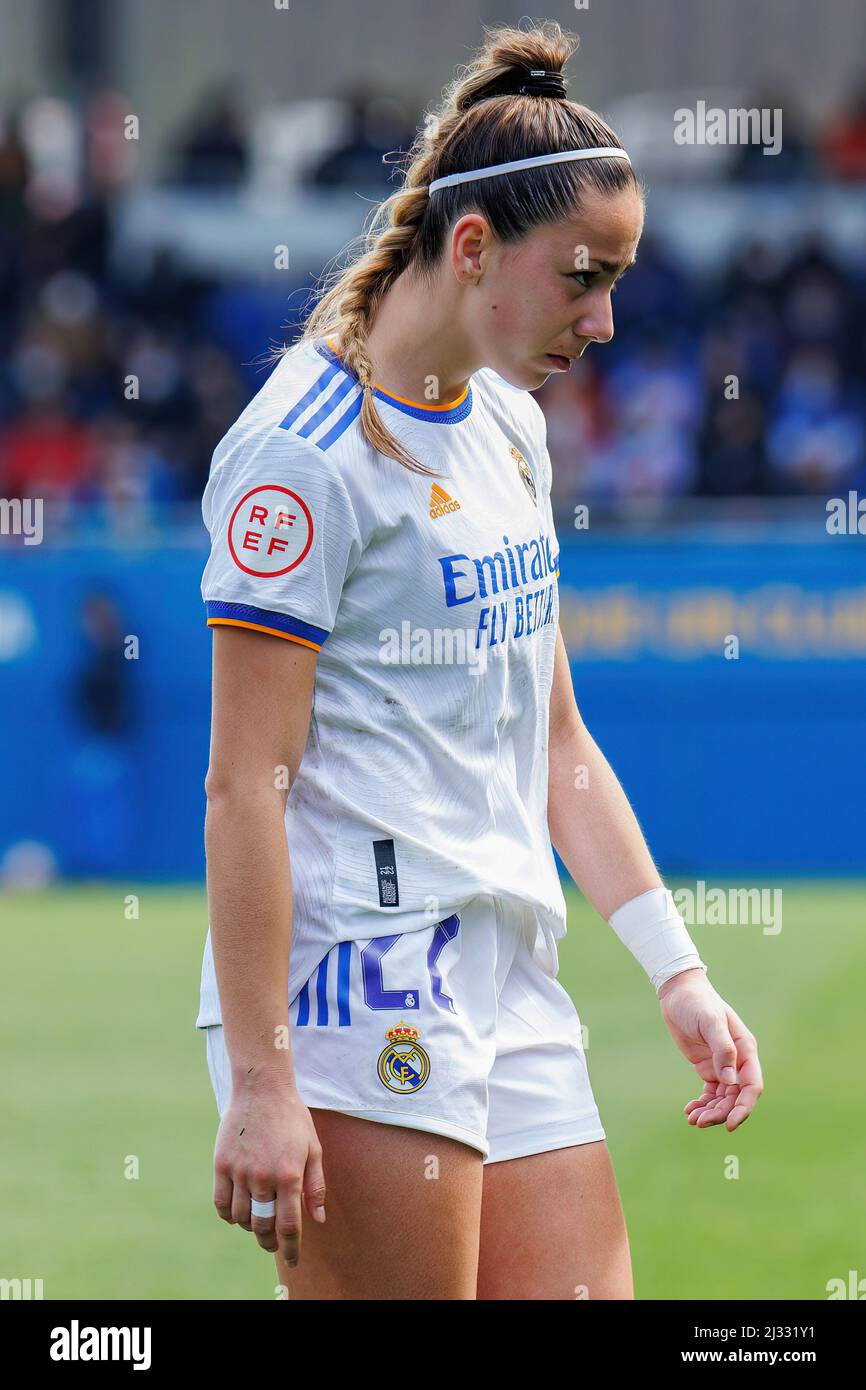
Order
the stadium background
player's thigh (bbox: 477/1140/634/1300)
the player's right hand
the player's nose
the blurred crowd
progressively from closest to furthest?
the player's right hand < the player's nose < player's thigh (bbox: 477/1140/634/1300) < the stadium background < the blurred crowd

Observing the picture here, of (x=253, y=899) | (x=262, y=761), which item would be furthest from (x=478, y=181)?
(x=253, y=899)

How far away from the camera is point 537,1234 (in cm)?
262

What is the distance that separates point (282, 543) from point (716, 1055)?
3.19ft

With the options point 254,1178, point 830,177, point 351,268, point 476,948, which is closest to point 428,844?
point 476,948

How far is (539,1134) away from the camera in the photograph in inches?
103

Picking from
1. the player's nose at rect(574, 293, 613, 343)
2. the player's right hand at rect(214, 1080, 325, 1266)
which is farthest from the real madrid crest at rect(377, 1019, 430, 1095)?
the player's nose at rect(574, 293, 613, 343)

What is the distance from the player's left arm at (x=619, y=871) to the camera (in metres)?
2.72

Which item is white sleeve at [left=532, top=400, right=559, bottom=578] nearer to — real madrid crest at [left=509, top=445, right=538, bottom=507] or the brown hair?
real madrid crest at [left=509, top=445, right=538, bottom=507]

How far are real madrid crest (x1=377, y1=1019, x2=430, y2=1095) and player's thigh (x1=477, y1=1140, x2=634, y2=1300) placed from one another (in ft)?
0.98

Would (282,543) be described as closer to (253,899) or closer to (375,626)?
(375,626)

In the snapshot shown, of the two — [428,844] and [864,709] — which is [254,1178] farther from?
[864,709]

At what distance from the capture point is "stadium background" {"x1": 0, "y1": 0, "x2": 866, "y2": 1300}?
5.66 meters

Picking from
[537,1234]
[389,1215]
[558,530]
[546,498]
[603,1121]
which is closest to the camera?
[389,1215]

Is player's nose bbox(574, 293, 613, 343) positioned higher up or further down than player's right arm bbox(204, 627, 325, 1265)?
higher up
